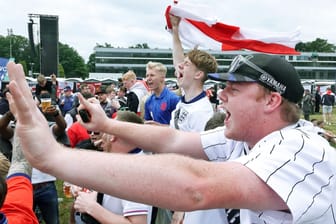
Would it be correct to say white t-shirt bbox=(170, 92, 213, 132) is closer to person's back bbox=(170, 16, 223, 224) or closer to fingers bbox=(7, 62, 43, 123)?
person's back bbox=(170, 16, 223, 224)

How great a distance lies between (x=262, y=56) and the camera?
1772mm

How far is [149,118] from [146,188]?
5.13 meters

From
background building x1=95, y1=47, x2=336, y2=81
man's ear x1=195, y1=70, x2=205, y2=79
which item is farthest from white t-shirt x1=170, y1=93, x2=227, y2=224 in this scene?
background building x1=95, y1=47, x2=336, y2=81

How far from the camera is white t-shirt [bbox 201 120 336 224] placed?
1.35m

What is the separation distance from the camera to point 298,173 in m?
1.37

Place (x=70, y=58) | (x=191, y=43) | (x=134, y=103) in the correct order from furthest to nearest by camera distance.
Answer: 1. (x=70, y=58)
2. (x=134, y=103)
3. (x=191, y=43)

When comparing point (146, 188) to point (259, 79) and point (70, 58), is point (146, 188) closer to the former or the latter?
point (259, 79)

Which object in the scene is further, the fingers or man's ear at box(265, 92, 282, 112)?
man's ear at box(265, 92, 282, 112)

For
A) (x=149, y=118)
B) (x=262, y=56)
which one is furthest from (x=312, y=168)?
(x=149, y=118)

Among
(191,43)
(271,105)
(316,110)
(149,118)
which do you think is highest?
(191,43)

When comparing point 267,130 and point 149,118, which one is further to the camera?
point 149,118

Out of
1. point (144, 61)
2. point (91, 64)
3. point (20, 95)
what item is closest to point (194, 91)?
point (20, 95)

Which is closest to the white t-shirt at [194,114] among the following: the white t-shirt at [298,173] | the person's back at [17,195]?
the person's back at [17,195]

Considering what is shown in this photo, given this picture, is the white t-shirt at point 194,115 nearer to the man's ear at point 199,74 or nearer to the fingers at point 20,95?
the man's ear at point 199,74
